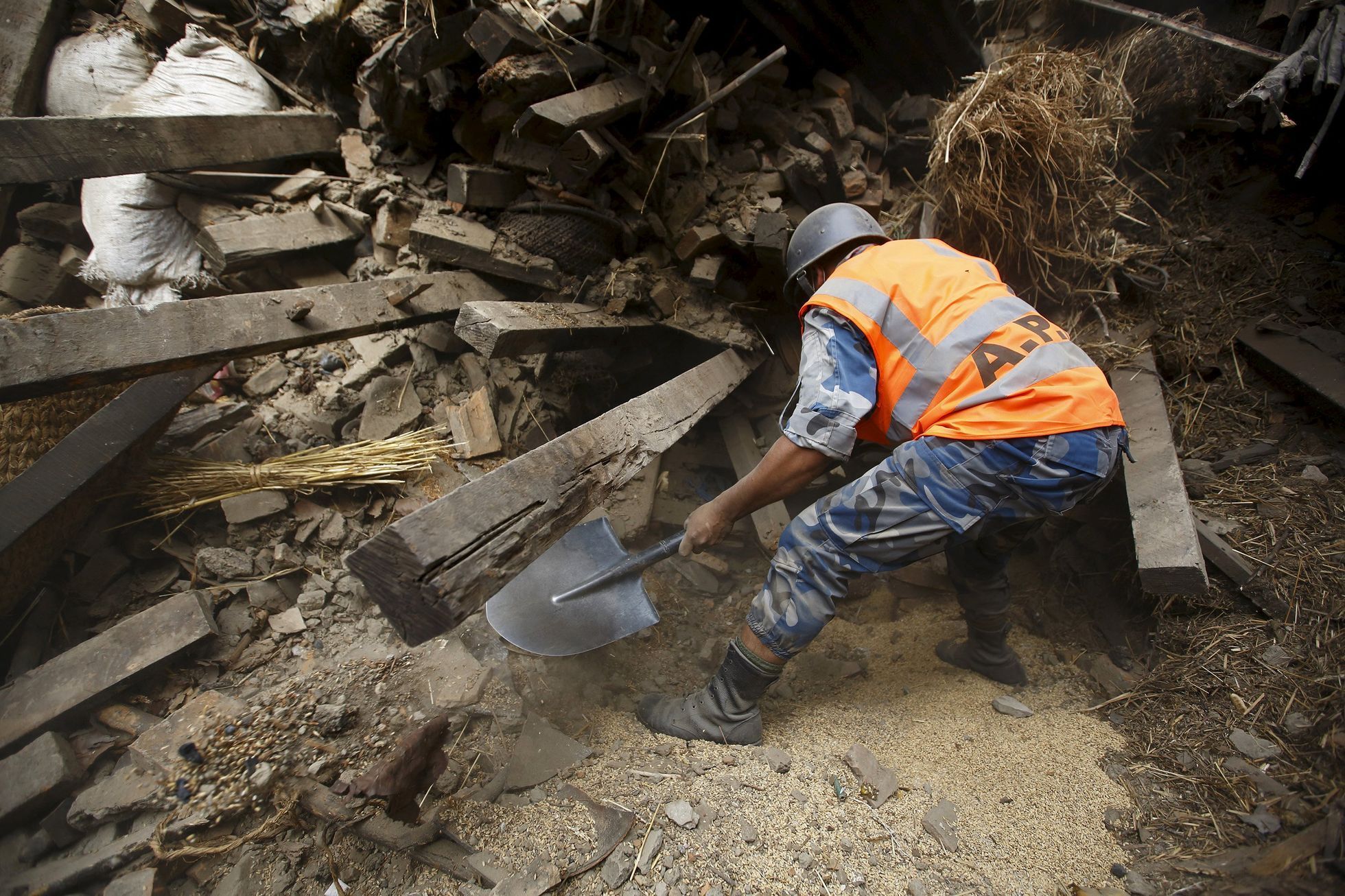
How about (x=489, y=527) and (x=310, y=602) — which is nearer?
(x=489, y=527)

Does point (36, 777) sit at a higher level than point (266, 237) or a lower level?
lower

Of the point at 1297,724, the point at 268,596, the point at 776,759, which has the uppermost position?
the point at 268,596

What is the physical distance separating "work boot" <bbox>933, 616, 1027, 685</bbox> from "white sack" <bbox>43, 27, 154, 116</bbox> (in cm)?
523

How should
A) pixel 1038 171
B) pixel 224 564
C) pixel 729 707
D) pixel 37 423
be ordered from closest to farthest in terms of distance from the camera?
pixel 729 707 → pixel 37 423 → pixel 224 564 → pixel 1038 171

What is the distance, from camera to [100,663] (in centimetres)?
216

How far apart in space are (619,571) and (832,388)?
46.8 inches

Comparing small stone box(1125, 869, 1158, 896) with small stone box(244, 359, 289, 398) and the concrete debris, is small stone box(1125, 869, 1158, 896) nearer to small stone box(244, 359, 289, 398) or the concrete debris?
the concrete debris

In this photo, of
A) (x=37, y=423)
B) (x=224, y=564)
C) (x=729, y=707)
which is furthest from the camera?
(x=224, y=564)

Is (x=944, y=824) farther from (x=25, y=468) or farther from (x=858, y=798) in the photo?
(x=25, y=468)

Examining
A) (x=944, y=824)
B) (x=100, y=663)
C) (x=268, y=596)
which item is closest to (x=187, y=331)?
(x=268, y=596)

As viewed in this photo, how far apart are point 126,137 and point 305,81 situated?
133cm

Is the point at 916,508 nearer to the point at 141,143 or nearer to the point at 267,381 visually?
the point at 267,381

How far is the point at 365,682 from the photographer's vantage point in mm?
2268

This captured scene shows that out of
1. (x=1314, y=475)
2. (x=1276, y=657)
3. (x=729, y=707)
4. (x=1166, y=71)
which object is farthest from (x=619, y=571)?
(x=1166, y=71)
